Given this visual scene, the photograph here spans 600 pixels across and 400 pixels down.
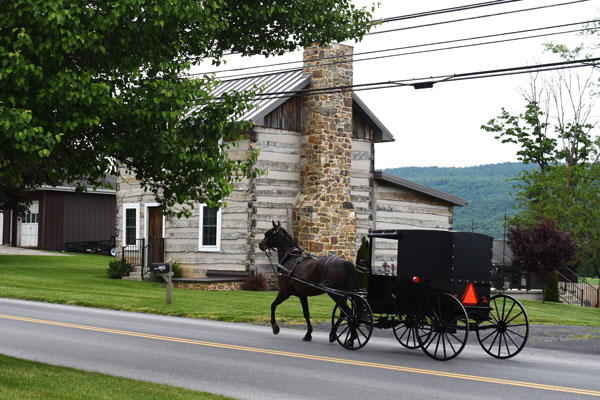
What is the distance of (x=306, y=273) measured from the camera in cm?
1573

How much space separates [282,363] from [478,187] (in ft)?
346

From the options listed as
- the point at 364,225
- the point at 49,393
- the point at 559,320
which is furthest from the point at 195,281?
the point at 49,393

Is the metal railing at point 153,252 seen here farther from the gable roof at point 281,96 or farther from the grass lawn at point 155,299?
the gable roof at point 281,96

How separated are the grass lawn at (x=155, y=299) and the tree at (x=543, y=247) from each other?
973 centimetres

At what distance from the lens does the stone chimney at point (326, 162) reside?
29.1m

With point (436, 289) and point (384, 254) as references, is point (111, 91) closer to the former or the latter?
point (436, 289)

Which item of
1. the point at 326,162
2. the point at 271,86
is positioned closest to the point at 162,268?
the point at 326,162

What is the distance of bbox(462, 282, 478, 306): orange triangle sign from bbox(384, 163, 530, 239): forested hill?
7989 centimetres

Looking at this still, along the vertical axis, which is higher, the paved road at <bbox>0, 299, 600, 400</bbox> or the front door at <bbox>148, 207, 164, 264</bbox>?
the front door at <bbox>148, 207, 164, 264</bbox>

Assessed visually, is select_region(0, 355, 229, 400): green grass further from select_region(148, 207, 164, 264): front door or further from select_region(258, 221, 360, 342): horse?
select_region(148, 207, 164, 264): front door

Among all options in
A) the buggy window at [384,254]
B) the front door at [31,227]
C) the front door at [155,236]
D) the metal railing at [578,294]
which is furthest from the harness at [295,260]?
the front door at [31,227]

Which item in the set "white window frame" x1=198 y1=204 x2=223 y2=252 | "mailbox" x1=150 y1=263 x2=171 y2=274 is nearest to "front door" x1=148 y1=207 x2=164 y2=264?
"white window frame" x1=198 y1=204 x2=223 y2=252

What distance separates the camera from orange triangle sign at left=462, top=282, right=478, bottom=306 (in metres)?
13.3

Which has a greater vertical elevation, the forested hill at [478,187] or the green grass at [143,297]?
the forested hill at [478,187]
